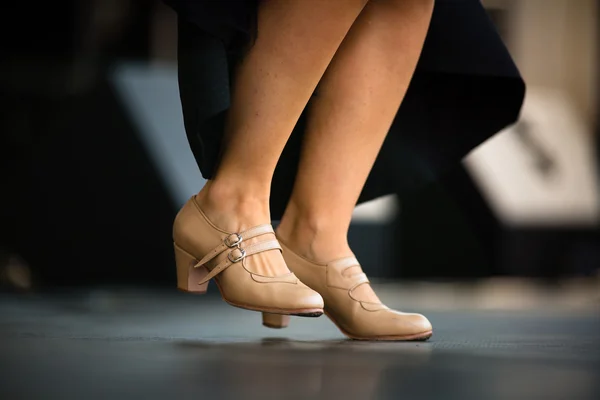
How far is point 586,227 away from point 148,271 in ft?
6.54

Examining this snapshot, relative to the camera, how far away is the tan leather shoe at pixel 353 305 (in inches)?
37.5

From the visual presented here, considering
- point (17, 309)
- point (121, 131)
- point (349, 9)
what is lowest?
point (17, 309)

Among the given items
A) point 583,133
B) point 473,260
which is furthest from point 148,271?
point 583,133

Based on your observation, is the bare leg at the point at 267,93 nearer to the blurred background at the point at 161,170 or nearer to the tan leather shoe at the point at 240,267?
the tan leather shoe at the point at 240,267

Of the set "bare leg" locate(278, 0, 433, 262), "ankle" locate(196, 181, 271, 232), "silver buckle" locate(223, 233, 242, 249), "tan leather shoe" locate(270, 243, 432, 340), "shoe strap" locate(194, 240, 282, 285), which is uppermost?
"bare leg" locate(278, 0, 433, 262)

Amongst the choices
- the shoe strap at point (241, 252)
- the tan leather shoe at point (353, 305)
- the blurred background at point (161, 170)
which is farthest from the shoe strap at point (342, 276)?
the blurred background at point (161, 170)

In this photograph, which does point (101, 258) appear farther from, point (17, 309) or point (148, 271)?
point (17, 309)

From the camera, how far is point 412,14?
98 cm

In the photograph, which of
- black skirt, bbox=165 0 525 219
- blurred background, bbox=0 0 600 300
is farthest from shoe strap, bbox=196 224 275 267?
blurred background, bbox=0 0 600 300

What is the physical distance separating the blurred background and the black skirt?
1.33 m

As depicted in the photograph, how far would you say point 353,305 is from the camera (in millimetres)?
969

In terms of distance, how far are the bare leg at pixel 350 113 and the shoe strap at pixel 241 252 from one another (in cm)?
10

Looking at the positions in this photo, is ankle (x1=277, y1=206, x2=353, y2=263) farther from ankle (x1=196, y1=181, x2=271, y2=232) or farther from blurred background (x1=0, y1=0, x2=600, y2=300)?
blurred background (x1=0, y1=0, x2=600, y2=300)

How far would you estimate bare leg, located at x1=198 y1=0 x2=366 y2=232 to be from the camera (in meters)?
0.88
